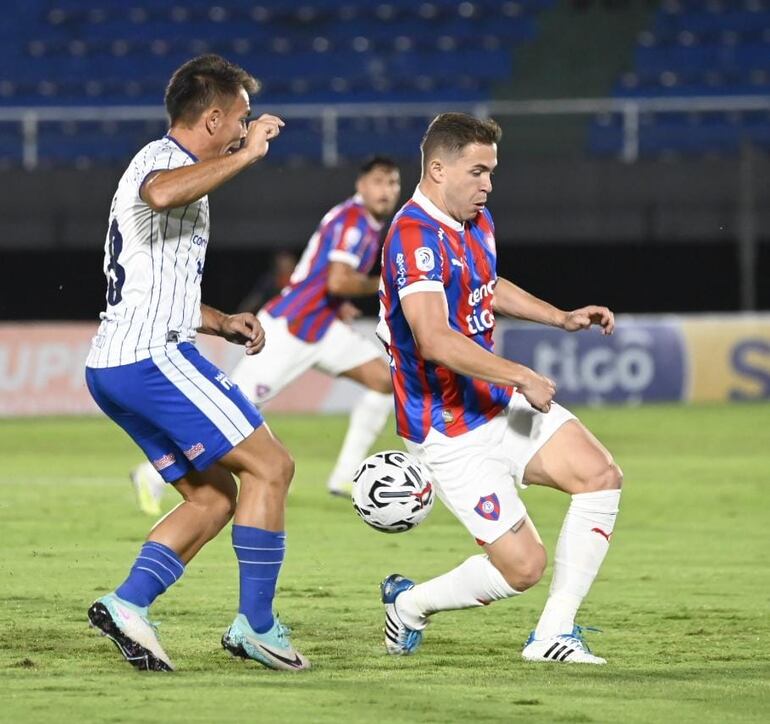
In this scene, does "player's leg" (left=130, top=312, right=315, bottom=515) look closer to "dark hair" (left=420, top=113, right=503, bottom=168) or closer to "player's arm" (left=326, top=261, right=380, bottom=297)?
"player's arm" (left=326, top=261, right=380, bottom=297)

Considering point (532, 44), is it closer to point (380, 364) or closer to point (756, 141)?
point (756, 141)

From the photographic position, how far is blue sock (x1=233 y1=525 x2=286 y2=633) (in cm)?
611

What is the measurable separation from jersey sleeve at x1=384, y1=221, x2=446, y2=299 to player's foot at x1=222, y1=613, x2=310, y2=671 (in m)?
1.31

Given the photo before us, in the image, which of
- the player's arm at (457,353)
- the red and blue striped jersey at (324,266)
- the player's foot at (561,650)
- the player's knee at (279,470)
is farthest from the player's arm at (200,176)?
the red and blue striped jersey at (324,266)

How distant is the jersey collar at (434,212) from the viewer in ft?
21.2

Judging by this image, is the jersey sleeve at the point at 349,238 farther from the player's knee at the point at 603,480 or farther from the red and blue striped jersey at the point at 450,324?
the player's knee at the point at 603,480

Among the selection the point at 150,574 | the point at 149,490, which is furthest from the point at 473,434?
the point at 149,490

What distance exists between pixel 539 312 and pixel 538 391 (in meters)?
1.05

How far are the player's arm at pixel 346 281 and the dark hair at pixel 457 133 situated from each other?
515 centimetres

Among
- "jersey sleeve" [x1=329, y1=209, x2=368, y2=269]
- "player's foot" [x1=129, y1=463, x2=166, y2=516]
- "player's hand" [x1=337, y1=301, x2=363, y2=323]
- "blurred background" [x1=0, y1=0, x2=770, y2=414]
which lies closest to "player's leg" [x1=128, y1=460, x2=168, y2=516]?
"player's foot" [x1=129, y1=463, x2=166, y2=516]

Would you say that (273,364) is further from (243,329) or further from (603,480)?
(603,480)

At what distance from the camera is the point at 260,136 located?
5.82 metres

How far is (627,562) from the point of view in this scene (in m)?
9.12

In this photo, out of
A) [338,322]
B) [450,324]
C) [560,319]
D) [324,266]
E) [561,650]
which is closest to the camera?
[561,650]
